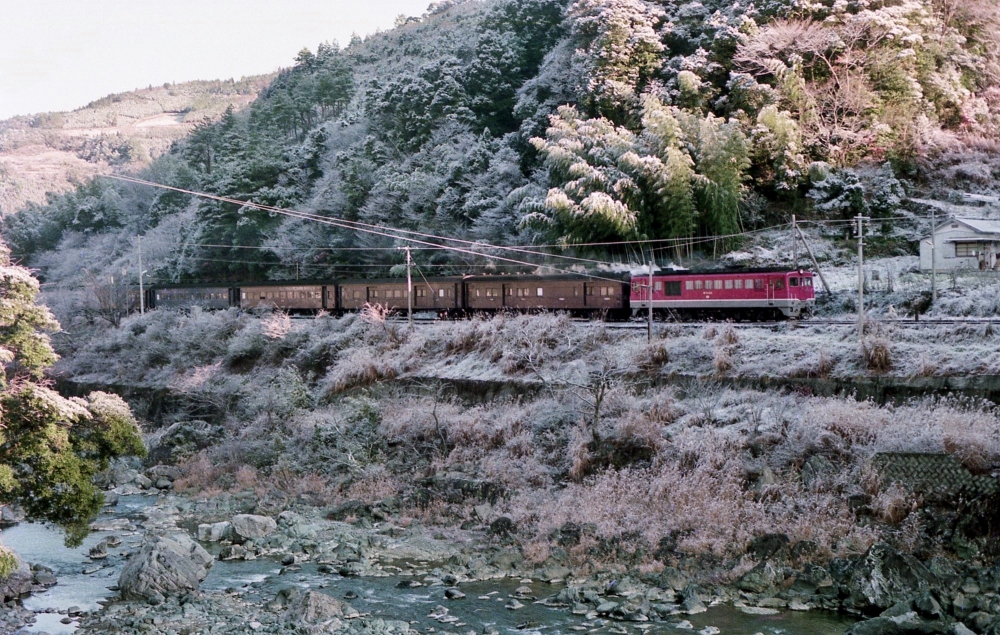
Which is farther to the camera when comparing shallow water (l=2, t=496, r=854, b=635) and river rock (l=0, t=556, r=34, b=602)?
river rock (l=0, t=556, r=34, b=602)

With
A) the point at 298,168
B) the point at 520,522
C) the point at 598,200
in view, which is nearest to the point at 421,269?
the point at 598,200

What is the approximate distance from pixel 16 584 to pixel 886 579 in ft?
46.5

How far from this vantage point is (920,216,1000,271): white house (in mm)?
29328

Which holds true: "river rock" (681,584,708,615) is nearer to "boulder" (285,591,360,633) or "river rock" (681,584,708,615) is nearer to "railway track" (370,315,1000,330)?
"boulder" (285,591,360,633)

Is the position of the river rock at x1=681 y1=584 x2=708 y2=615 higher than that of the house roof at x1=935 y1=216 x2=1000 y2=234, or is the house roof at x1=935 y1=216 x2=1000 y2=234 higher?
the house roof at x1=935 y1=216 x2=1000 y2=234

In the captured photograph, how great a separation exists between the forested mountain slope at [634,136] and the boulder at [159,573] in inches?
858

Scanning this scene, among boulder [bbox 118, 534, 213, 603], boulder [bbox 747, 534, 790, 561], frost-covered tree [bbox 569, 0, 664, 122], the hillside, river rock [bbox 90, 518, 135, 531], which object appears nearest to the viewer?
boulder [bbox 118, 534, 213, 603]

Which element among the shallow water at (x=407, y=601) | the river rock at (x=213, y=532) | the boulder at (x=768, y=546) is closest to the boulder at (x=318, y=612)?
the shallow water at (x=407, y=601)

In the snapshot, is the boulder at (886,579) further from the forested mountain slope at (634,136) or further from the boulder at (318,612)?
the forested mountain slope at (634,136)

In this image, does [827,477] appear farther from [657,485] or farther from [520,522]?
[520,522]

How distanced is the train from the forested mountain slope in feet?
11.8

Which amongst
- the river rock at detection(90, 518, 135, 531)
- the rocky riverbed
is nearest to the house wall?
the rocky riverbed

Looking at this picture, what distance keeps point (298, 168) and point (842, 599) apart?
49901 millimetres

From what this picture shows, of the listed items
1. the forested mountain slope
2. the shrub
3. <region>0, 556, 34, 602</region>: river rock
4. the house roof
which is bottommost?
<region>0, 556, 34, 602</region>: river rock
